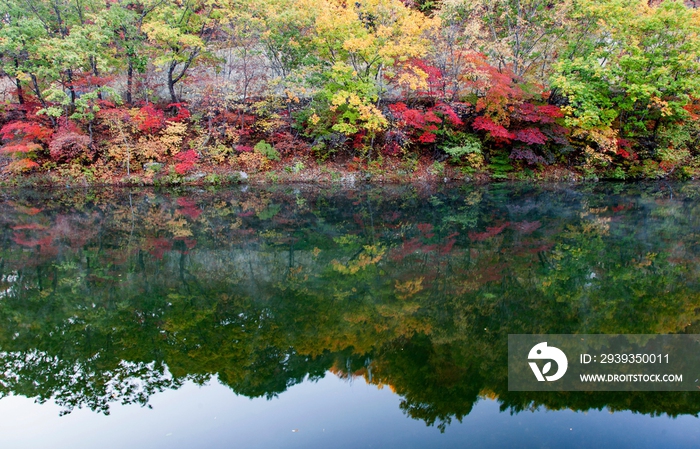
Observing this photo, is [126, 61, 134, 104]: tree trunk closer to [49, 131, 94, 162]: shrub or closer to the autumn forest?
the autumn forest

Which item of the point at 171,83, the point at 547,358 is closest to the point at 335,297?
the point at 547,358

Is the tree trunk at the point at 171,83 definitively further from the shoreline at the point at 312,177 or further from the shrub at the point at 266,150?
the shrub at the point at 266,150

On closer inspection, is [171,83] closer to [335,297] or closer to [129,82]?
[129,82]

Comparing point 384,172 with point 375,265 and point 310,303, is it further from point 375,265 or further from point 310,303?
point 310,303

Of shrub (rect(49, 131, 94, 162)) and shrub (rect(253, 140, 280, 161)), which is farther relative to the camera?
shrub (rect(253, 140, 280, 161))

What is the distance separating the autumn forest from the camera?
733 inches

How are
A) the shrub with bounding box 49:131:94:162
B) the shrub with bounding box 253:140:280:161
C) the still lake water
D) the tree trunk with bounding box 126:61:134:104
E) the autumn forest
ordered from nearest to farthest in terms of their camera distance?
the still lake water, the shrub with bounding box 49:131:94:162, the autumn forest, the shrub with bounding box 253:140:280:161, the tree trunk with bounding box 126:61:134:104

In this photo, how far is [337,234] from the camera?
1222 centimetres

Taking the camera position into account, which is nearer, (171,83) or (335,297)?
(335,297)

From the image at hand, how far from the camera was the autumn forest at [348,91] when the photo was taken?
18.6 meters

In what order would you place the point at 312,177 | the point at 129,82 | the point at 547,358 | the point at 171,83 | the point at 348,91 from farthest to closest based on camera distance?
the point at 171,83
the point at 129,82
the point at 312,177
the point at 348,91
the point at 547,358

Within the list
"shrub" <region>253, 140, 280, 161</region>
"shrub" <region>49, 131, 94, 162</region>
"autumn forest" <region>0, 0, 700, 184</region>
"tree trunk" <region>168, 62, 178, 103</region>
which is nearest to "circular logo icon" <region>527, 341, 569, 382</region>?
"autumn forest" <region>0, 0, 700, 184</region>

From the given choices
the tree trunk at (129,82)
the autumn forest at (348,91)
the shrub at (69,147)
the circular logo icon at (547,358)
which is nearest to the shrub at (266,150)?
the autumn forest at (348,91)

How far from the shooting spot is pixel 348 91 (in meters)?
19.5
